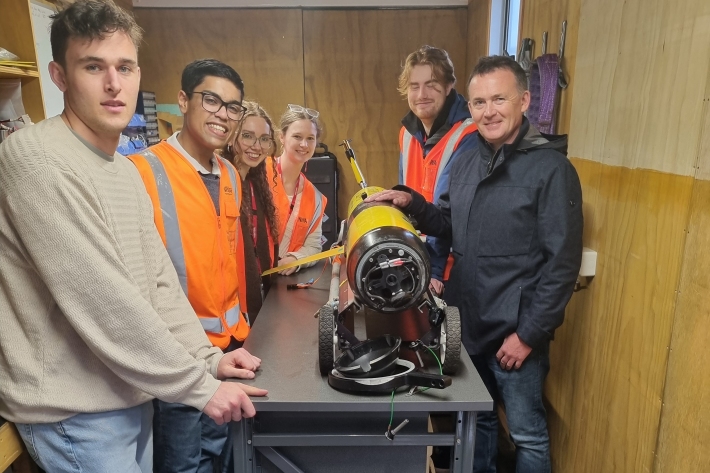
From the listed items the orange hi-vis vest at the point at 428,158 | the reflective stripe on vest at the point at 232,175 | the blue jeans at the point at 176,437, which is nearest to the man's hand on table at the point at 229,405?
the blue jeans at the point at 176,437

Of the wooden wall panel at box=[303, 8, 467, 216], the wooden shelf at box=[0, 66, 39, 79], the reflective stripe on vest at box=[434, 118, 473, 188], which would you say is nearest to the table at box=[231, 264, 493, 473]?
the reflective stripe on vest at box=[434, 118, 473, 188]

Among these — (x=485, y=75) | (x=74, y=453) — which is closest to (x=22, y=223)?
(x=74, y=453)

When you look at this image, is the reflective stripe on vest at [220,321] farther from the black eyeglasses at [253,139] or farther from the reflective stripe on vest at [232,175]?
the black eyeglasses at [253,139]

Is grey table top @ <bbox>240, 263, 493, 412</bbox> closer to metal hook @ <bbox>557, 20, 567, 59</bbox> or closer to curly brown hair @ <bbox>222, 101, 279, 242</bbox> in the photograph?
curly brown hair @ <bbox>222, 101, 279, 242</bbox>

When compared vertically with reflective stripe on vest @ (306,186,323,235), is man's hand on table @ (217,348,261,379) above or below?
below

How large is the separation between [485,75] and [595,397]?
4.06 feet

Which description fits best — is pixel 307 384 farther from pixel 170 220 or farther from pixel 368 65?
pixel 368 65

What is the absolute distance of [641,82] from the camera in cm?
152

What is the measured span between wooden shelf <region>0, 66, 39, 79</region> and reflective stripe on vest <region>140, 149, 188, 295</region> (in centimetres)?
76

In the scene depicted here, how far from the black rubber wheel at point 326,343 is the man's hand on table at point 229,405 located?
0.75ft

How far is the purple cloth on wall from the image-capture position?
2.09m

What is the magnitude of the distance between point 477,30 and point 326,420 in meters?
3.18

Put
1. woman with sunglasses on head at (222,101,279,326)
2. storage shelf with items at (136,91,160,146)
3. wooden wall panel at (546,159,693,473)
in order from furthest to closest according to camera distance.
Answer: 1. storage shelf with items at (136,91,160,146)
2. woman with sunglasses on head at (222,101,279,326)
3. wooden wall panel at (546,159,693,473)

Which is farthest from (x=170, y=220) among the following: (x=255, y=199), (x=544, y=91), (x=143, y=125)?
(x=143, y=125)
